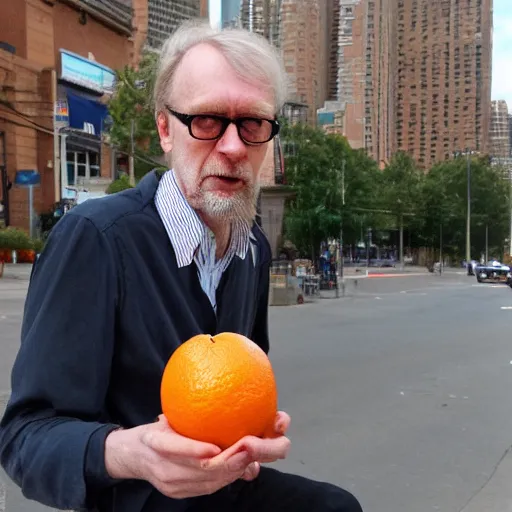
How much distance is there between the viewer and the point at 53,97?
28.9m

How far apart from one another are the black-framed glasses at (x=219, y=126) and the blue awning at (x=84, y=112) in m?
30.7

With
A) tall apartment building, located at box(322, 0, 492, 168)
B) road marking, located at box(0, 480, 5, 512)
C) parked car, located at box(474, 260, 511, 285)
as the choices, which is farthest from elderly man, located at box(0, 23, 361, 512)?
tall apartment building, located at box(322, 0, 492, 168)

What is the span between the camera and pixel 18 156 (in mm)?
27219

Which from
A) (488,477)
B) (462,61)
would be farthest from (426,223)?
(488,477)

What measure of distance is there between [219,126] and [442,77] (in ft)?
302

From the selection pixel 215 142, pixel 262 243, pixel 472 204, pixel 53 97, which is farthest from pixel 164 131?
pixel 472 204

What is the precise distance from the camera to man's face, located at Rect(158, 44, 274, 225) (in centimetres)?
144

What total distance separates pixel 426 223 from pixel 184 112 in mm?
53605

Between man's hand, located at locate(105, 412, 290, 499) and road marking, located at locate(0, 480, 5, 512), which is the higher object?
man's hand, located at locate(105, 412, 290, 499)

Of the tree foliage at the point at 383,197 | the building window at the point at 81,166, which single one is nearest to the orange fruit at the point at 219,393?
the tree foliage at the point at 383,197

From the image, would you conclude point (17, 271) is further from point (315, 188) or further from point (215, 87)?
point (215, 87)

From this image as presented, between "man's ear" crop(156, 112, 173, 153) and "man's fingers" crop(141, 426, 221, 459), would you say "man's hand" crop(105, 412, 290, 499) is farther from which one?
"man's ear" crop(156, 112, 173, 153)

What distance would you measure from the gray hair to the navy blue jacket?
313 millimetres

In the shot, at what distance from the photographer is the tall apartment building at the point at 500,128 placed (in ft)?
318
